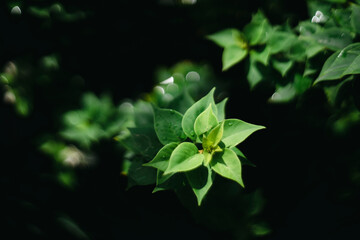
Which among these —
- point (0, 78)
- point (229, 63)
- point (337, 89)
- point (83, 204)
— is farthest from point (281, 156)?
point (0, 78)

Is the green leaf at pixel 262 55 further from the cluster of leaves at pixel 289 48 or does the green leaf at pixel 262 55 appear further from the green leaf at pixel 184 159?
the green leaf at pixel 184 159

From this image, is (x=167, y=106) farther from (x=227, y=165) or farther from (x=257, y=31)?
(x=257, y=31)

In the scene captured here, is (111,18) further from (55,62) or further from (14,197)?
(14,197)

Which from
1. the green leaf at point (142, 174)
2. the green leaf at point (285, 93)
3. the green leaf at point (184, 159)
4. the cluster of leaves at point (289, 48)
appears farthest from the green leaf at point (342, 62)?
the green leaf at point (142, 174)

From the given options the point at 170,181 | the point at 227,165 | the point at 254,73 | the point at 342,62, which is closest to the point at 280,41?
the point at 254,73

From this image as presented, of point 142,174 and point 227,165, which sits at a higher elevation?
point 142,174

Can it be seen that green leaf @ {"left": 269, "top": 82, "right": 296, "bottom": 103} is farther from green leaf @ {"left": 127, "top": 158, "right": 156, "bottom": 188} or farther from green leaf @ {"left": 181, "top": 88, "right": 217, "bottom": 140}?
green leaf @ {"left": 127, "top": 158, "right": 156, "bottom": 188}
